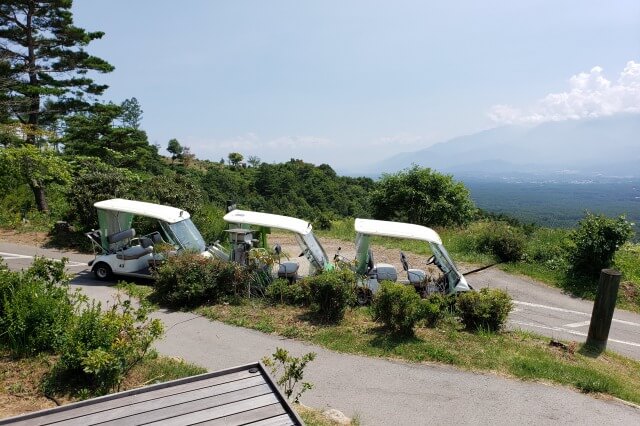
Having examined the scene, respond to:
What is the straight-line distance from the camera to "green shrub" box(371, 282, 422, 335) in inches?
305

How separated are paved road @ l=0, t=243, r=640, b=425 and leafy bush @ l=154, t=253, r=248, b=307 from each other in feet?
5.31

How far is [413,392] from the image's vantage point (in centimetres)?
617

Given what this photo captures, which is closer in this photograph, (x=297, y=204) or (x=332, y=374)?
(x=332, y=374)

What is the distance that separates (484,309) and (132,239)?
9263 millimetres

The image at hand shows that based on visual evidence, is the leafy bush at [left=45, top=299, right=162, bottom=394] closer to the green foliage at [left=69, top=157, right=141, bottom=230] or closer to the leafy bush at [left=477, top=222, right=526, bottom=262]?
the green foliage at [left=69, top=157, right=141, bottom=230]

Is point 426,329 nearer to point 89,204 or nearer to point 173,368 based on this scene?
point 173,368

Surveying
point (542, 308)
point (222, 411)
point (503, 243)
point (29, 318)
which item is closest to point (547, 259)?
point (503, 243)

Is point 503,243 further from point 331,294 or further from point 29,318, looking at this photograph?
point 29,318

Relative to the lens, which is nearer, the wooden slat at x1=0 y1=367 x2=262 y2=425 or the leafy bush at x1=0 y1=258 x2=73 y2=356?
the wooden slat at x1=0 y1=367 x2=262 y2=425

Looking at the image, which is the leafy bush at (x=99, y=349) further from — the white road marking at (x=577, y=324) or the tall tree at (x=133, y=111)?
the tall tree at (x=133, y=111)

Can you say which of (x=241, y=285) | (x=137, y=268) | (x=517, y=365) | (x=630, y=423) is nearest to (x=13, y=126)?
(x=137, y=268)

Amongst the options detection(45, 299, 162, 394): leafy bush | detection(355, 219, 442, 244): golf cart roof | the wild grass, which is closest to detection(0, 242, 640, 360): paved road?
the wild grass

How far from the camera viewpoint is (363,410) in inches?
224

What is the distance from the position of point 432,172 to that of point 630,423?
21464 millimetres
